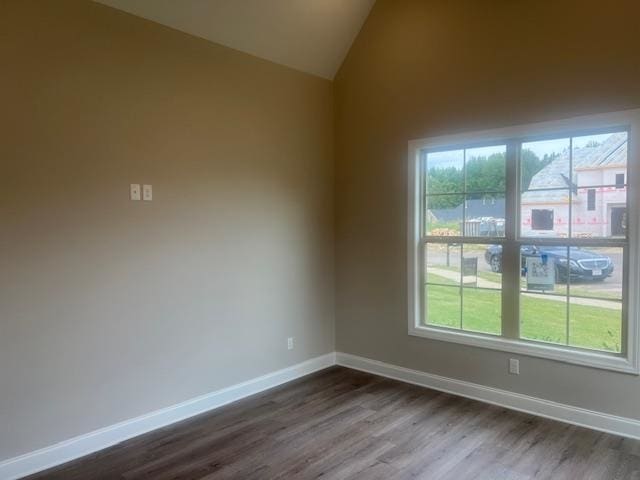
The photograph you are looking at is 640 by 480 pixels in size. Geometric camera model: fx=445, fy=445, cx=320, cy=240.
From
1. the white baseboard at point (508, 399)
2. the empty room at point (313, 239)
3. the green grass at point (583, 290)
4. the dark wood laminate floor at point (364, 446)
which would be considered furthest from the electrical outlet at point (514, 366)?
the green grass at point (583, 290)

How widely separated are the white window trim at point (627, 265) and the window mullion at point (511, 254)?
97 millimetres

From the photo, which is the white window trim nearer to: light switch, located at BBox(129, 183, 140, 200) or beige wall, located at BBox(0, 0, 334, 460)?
beige wall, located at BBox(0, 0, 334, 460)

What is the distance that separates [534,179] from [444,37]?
138cm

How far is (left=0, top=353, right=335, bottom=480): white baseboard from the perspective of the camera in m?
2.55

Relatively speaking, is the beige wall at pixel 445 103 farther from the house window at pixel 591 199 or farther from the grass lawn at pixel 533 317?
the house window at pixel 591 199

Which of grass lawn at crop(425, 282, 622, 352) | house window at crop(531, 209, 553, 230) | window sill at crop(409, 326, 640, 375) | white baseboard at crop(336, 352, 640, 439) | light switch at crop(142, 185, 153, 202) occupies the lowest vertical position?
white baseboard at crop(336, 352, 640, 439)

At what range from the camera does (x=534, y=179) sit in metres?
3.30

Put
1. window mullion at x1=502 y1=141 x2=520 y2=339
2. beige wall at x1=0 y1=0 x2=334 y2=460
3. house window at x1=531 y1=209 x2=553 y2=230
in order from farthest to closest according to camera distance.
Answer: window mullion at x1=502 y1=141 x2=520 y2=339
house window at x1=531 y1=209 x2=553 y2=230
beige wall at x1=0 y1=0 x2=334 y2=460

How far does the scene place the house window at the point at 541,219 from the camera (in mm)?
3246

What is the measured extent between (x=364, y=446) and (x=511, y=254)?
1.79 metres

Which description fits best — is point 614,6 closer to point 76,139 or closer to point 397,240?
point 397,240

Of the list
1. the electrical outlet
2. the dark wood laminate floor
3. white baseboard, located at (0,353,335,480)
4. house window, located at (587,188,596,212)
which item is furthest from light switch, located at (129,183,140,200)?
house window, located at (587,188,596,212)

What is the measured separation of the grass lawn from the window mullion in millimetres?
54

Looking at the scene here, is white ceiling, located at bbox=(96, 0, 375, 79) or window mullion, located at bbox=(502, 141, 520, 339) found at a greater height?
white ceiling, located at bbox=(96, 0, 375, 79)
